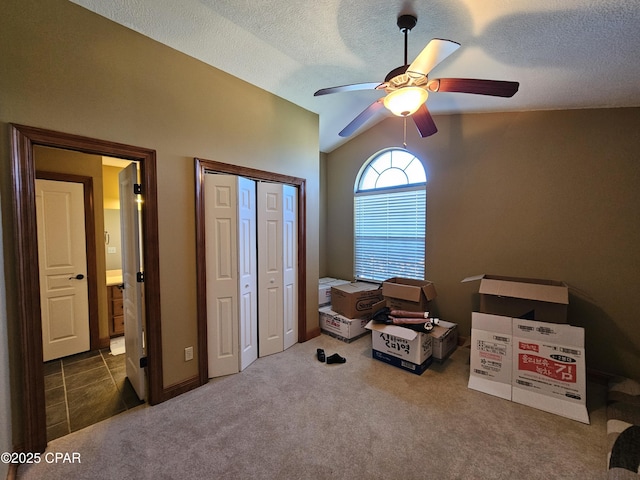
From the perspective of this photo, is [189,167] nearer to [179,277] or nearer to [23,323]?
[179,277]

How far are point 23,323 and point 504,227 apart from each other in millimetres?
4220

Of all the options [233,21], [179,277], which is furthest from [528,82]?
[179,277]

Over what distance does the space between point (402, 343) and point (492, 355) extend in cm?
79

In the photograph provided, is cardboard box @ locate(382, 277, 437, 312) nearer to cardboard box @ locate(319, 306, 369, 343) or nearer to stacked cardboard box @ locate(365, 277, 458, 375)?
stacked cardboard box @ locate(365, 277, 458, 375)

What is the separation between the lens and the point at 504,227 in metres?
2.94

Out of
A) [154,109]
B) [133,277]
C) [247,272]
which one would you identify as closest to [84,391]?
[133,277]

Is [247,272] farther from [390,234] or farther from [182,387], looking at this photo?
[390,234]

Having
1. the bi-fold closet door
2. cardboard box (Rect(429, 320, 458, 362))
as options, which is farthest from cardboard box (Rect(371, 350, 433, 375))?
the bi-fold closet door

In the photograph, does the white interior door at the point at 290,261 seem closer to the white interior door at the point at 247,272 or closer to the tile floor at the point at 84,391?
the white interior door at the point at 247,272

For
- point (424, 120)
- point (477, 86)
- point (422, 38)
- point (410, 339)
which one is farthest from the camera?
point (410, 339)

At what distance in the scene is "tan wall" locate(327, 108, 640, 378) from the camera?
2387 millimetres

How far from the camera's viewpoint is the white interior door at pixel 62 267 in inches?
113

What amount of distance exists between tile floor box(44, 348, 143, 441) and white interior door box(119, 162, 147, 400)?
0.50 ft

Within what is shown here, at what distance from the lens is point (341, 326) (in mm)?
3402
